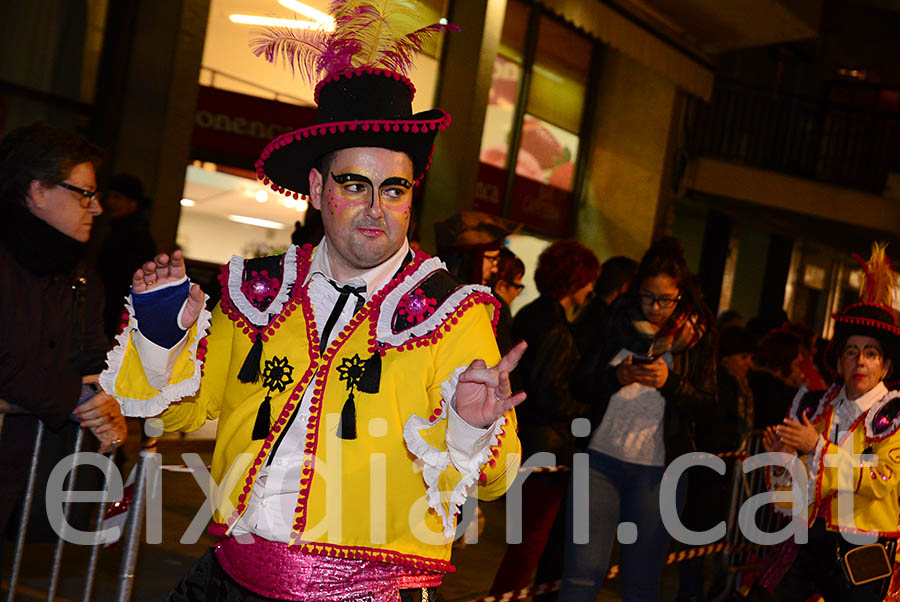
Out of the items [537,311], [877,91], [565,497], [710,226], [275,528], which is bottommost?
[565,497]

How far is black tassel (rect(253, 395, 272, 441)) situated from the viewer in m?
2.62

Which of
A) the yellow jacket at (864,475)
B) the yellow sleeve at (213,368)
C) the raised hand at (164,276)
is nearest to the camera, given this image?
the raised hand at (164,276)

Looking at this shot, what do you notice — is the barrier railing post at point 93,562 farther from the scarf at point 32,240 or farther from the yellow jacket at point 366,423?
the yellow jacket at point 366,423

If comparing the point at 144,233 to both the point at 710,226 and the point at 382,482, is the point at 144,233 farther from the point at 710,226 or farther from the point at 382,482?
the point at 710,226

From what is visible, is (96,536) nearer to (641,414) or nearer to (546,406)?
(546,406)

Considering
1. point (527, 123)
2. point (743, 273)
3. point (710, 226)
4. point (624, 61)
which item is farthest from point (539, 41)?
point (743, 273)

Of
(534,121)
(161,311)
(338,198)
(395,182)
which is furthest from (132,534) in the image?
(534,121)

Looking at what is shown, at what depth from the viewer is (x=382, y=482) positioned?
2576mm

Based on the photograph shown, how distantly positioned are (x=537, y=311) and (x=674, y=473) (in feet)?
3.67

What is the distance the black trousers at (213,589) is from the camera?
103 inches

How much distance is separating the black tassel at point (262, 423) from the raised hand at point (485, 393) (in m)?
0.52

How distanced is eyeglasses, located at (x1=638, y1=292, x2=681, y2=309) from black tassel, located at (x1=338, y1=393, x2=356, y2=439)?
112 inches

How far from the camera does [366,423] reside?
2.57 m

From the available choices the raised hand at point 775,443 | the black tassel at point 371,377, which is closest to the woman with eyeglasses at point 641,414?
the raised hand at point 775,443
